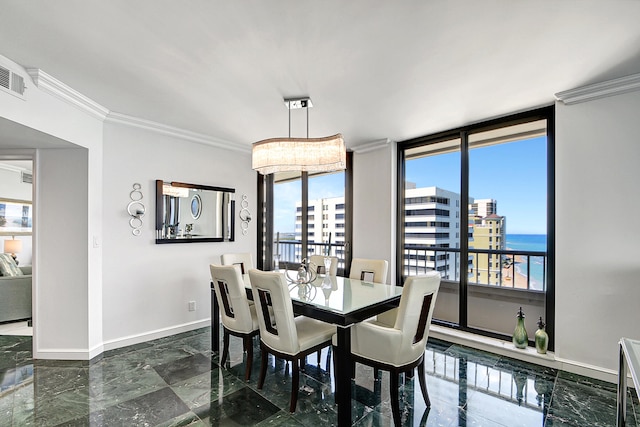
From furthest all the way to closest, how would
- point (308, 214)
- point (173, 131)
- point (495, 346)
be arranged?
point (308, 214)
point (173, 131)
point (495, 346)

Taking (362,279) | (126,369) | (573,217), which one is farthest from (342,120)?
(126,369)

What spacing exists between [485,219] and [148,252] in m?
4.03

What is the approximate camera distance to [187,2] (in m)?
1.59

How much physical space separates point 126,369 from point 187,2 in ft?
10.1

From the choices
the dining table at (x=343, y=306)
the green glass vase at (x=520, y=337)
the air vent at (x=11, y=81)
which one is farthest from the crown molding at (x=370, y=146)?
the air vent at (x=11, y=81)

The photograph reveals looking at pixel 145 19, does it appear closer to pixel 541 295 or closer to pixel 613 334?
pixel 613 334

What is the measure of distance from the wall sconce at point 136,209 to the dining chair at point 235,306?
4.45 feet

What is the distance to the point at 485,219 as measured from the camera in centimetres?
360

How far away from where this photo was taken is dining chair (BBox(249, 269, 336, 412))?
219 cm

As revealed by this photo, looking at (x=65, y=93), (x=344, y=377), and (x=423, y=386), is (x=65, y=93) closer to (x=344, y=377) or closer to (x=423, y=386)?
(x=344, y=377)

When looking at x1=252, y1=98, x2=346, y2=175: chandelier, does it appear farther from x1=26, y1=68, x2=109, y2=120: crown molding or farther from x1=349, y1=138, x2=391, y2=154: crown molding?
x1=26, y1=68, x2=109, y2=120: crown molding

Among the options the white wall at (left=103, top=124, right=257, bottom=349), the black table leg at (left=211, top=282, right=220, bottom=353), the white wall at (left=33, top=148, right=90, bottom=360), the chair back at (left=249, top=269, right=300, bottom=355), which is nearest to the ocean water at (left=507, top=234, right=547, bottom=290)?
the chair back at (left=249, top=269, right=300, bottom=355)

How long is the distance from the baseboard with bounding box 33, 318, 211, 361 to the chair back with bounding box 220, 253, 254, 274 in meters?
0.98

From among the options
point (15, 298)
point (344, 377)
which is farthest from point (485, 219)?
point (15, 298)
